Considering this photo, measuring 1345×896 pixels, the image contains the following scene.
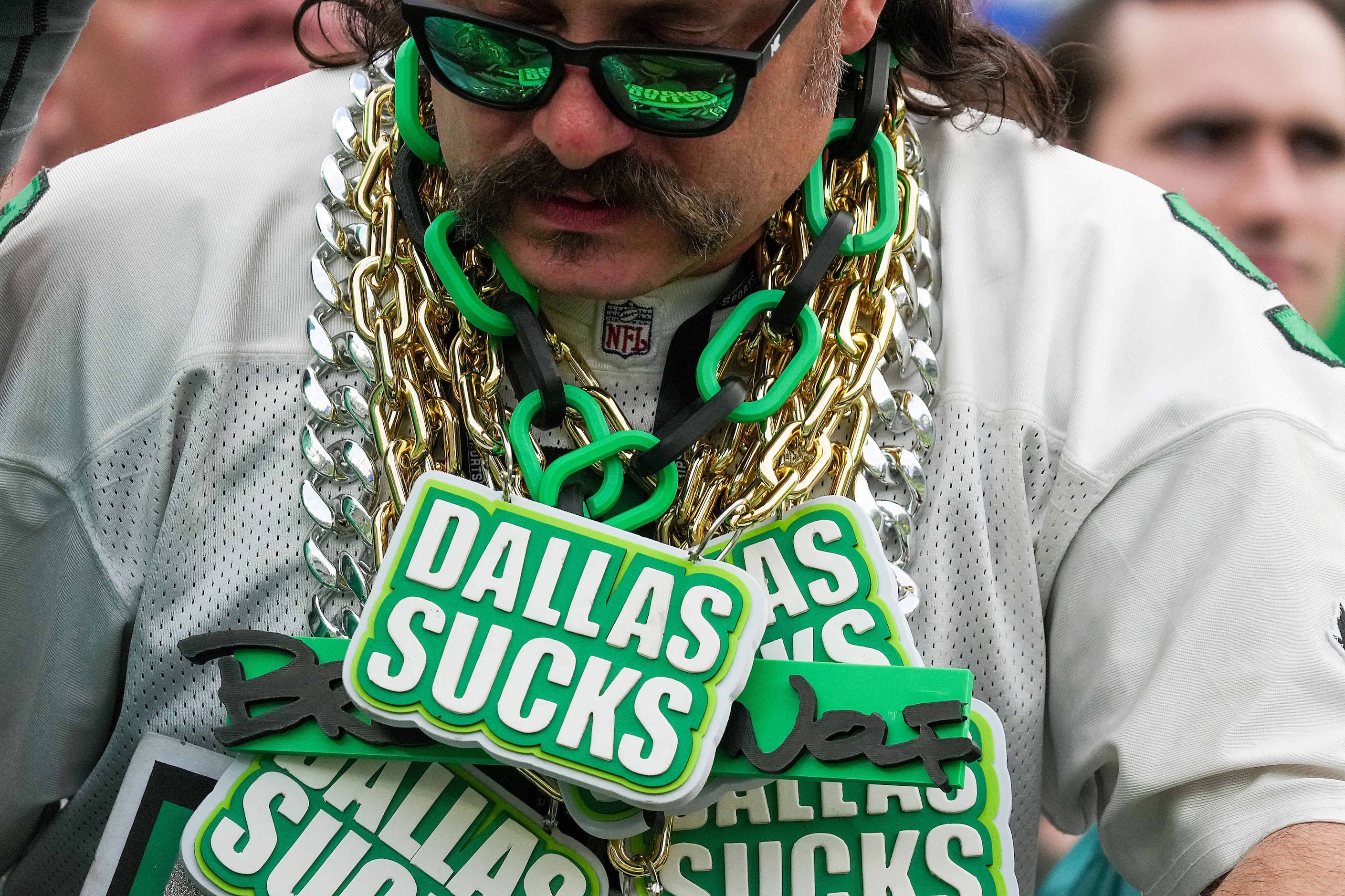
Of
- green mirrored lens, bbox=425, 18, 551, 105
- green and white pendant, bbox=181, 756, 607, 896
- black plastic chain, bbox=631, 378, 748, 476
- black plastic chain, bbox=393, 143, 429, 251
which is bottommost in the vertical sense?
green and white pendant, bbox=181, 756, 607, 896

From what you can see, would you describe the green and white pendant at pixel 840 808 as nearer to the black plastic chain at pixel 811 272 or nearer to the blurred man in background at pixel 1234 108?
the black plastic chain at pixel 811 272

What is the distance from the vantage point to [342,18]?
5.38 ft

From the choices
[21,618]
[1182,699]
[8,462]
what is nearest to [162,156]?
[8,462]

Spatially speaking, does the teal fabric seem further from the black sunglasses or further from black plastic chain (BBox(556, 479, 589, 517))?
the black sunglasses

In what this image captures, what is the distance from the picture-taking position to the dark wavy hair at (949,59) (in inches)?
56.0

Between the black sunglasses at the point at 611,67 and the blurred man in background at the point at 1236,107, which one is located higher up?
the black sunglasses at the point at 611,67

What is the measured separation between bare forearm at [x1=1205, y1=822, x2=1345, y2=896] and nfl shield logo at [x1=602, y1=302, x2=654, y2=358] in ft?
2.22

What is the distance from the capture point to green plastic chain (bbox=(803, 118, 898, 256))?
1.26m

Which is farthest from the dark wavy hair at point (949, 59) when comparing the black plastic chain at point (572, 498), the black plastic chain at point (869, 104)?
the black plastic chain at point (572, 498)

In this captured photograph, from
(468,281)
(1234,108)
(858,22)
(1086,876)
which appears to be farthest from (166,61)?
(1086,876)

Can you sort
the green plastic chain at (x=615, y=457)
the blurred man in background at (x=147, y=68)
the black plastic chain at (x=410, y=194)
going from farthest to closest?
the blurred man in background at (x=147, y=68)
the black plastic chain at (x=410, y=194)
the green plastic chain at (x=615, y=457)

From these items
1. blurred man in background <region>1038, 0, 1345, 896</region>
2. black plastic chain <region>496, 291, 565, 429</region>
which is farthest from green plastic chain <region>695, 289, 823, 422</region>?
blurred man in background <region>1038, 0, 1345, 896</region>

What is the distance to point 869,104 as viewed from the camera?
1.29 meters

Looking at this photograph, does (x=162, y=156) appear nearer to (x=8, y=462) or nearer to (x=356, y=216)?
(x=356, y=216)
